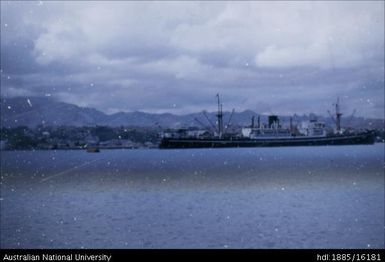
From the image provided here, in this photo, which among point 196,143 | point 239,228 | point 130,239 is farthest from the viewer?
point 196,143

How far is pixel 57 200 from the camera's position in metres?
52.9

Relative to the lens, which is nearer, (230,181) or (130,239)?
(130,239)

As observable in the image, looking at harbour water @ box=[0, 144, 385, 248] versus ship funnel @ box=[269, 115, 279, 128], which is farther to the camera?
ship funnel @ box=[269, 115, 279, 128]

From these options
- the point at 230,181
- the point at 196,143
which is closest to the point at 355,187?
the point at 230,181

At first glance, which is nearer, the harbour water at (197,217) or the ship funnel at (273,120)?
the harbour water at (197,217)

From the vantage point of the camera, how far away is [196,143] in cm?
19612

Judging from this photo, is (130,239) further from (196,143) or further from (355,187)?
(196,143)

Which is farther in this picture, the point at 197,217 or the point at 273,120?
the point at 273,120
